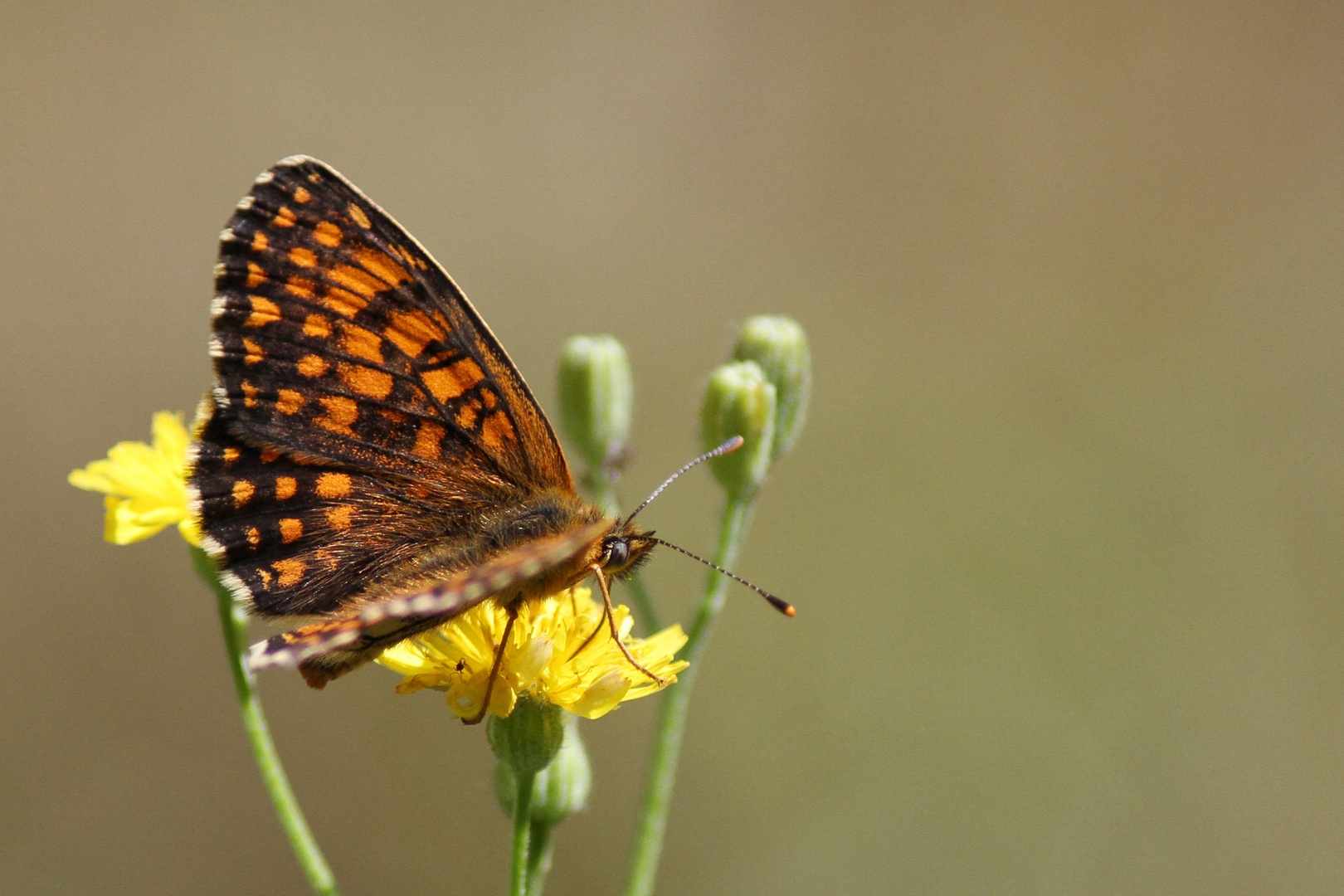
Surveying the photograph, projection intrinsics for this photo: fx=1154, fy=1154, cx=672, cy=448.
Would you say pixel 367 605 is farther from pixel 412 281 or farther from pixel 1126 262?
pixel 1126 262

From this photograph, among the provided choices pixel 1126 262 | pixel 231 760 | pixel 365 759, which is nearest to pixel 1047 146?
pixel 1126 262

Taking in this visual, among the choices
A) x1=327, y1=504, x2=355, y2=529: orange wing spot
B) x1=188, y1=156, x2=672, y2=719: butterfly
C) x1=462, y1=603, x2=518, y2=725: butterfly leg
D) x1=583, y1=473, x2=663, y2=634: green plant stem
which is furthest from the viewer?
x1=583, y1=473, x2=663, y2=634: green plant stem

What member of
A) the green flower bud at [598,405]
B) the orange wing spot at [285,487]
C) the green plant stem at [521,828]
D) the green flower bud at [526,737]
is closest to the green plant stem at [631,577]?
the green flower bud at [598,405]

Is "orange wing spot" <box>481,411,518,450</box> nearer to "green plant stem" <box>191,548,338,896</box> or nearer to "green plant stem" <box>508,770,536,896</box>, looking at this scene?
"green plant stem" <box>191,548,338,896</box>

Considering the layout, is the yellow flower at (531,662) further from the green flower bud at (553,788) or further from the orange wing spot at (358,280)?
the orange wing spot at (358,280)

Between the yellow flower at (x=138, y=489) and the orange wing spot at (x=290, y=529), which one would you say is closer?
the orange wing spot at (x=290, y=529)

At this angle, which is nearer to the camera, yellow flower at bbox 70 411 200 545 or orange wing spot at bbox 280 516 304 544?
orange wing spot at bbox 280 516 304 544

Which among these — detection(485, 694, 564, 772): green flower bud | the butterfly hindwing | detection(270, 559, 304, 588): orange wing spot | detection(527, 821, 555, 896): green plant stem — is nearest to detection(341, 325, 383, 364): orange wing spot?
detection(270, 559, 304, 588): orange wing spot
